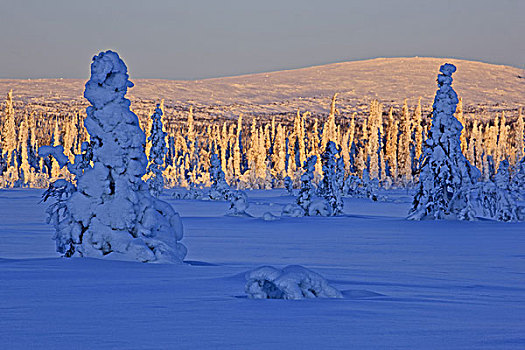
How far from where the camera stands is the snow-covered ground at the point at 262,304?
492cm

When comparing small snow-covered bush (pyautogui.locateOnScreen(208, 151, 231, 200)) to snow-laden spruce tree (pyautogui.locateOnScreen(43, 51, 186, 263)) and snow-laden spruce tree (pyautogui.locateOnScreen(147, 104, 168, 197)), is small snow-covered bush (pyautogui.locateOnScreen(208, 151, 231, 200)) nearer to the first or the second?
snow-laden spruce tree (pyautogui.locateOnScreen(147, 104, 168, 197))

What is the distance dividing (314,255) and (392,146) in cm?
6230

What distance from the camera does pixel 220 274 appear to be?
8.86 metres

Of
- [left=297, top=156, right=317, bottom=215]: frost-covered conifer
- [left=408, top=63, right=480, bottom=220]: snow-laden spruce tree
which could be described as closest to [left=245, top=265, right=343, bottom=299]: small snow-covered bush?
[left=408, top=63, right=480, bottom=220]: snow-laden spruce tree

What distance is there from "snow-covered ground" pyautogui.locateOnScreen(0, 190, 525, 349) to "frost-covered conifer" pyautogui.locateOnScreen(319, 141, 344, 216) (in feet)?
48.2

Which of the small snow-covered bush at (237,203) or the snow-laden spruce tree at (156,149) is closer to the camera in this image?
the small snow-covered bush at (237,203)

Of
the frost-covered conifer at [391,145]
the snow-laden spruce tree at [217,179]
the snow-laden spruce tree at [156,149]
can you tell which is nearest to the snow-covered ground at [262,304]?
the snow-laden spruce tree at [217,179]

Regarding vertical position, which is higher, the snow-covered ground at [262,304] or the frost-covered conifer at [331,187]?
the snow-covered ground at [262,304]

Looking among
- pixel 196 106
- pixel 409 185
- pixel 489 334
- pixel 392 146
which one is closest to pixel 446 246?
pixel 489 334

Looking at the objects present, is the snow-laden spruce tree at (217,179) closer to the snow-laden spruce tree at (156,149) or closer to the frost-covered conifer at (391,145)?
the snow-laden spruce tree at (156,149)

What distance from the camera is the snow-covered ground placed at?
4.92 meters

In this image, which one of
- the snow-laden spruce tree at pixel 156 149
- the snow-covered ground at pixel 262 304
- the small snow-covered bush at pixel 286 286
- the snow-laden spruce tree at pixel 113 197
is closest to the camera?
the snow-covered ground at pixel 262 304

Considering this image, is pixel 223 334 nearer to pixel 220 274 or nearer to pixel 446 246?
pixel 220 274

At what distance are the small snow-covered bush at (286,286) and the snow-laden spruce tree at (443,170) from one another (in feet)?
58.8
